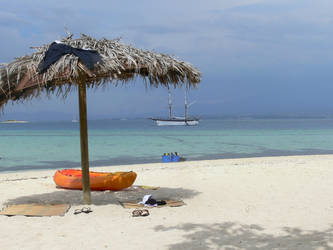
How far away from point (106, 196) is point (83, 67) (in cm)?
270

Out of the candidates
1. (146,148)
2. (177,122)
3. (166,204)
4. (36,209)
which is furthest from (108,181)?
(177,122)

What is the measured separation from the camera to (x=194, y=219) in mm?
5383

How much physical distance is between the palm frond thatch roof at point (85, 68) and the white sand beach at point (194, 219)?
1881 mm

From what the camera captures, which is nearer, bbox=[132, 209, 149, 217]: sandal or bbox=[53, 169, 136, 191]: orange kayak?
bbox=[132, 209, 149, 217]: sandal

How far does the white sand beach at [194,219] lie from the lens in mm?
4316

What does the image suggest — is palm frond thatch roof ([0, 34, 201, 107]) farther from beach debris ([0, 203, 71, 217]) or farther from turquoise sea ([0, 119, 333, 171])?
turquoise sea ([0, 119, 333, 171])

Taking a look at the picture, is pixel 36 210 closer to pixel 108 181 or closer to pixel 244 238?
pixel 108 181

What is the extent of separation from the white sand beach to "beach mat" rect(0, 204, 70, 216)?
0.15m

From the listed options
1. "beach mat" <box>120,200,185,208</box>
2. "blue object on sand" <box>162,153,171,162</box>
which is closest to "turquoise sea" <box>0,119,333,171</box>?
"blue object on sand" <box>162,153,171,162</box>

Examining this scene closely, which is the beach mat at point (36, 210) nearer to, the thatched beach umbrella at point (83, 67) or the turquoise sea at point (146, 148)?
the thatched beach umbrella at point (83, 67)

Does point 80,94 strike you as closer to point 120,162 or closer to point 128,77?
point 128,77

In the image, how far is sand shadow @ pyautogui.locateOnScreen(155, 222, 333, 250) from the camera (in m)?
4.10

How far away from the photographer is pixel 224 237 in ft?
14.7

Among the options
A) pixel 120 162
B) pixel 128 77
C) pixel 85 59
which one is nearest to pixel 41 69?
pixel 85 59
